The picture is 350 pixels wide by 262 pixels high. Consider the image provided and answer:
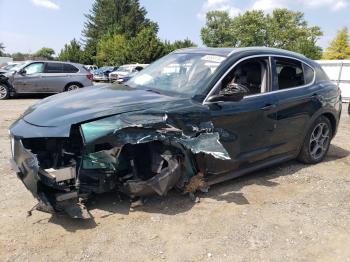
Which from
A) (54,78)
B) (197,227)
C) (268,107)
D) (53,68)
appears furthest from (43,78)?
(197,227)

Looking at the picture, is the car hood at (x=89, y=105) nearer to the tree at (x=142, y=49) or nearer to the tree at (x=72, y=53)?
the tree at (x=142, y=49)

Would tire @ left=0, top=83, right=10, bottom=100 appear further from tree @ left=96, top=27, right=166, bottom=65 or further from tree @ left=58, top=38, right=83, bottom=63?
tree @ left=58, top=38, right=83, bottom=63

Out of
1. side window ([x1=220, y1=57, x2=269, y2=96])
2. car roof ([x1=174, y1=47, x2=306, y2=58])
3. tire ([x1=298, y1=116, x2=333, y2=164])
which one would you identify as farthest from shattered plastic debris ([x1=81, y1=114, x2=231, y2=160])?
tire ([x1=298, y1=116, x2=333, y2=164])

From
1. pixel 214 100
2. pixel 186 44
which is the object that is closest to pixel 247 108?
pixel 214 100

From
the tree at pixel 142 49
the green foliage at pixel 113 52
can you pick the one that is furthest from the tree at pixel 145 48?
the green foliage at pixel 113 52

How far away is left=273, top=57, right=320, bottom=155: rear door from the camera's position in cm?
509

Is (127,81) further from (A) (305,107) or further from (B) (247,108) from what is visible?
(A) (305,107)

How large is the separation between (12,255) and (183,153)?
1867 millimetres

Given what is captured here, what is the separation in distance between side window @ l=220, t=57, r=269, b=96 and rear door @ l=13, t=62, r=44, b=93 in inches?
489

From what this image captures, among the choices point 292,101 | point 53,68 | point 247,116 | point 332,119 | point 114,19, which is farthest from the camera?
point 114,19

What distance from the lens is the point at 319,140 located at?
6.01 meters

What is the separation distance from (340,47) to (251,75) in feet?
216

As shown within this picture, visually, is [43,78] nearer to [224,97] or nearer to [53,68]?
[53,68]

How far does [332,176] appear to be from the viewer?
5574 mm
